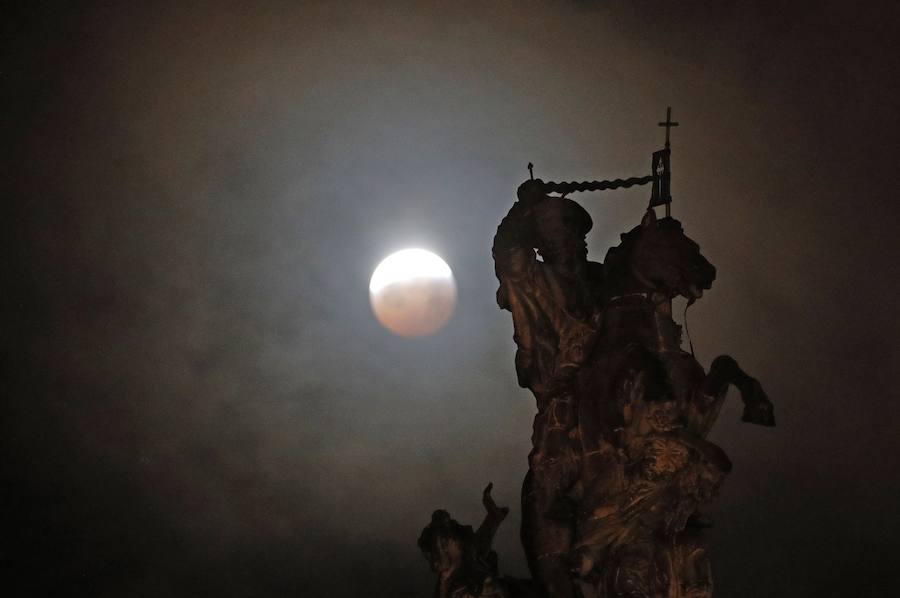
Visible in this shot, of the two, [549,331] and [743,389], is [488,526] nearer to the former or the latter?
[549,331]

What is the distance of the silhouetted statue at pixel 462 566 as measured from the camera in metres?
15.9

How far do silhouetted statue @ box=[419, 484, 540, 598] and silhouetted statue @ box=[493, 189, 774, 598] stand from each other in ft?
1.14

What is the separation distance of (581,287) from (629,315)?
0.67m

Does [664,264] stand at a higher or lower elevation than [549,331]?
lower

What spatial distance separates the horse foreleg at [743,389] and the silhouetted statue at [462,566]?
243 centimetres

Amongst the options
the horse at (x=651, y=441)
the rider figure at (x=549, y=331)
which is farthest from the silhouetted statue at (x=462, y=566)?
the horse at (x=651, y=441)

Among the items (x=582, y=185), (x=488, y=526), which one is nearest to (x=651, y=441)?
(x=488, y=526)

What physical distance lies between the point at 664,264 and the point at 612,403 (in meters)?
1.36

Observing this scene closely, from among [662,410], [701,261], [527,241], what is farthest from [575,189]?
[662,410]

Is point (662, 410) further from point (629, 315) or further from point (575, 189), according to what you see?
point (575, 189)

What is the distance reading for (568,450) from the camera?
622 inches

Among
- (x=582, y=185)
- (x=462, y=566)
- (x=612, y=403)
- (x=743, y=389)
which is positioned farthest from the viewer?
(x=582, y=185)

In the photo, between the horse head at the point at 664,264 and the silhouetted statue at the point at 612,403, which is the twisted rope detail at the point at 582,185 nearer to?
the silhouetted statue at the point at 612,403

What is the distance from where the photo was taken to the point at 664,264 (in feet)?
51.5
